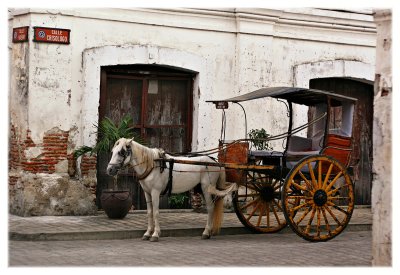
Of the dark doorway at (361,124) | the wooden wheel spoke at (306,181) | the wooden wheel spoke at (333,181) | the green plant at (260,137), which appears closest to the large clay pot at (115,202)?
the green plant at (260,137)

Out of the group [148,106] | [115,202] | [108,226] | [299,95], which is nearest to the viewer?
[108,226]

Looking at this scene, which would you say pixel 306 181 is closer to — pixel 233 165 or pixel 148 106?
pixel 233 165

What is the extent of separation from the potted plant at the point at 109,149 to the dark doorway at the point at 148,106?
2.43ft

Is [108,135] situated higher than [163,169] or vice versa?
[108,135]

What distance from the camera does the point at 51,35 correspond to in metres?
12.8

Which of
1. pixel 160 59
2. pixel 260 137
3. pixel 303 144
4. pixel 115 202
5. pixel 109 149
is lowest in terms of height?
pixel 115 202

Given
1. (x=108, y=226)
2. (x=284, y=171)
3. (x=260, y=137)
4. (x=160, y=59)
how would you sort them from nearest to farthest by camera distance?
(x=284, y=171) → (x=108, y=226) → (x=160, y=59) → (x=260, y=137)

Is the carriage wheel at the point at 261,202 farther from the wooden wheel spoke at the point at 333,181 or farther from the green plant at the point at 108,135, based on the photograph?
the green plant at the point at 108,135

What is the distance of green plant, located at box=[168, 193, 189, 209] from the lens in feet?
46.8

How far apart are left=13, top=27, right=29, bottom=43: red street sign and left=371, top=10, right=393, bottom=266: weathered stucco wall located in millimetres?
6816

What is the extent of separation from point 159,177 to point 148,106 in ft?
9.59

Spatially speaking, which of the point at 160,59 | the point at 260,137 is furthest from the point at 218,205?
the point at 160,59

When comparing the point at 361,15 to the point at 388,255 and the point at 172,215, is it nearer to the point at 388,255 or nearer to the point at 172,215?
the point at 172,215

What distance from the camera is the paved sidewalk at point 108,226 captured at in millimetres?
11133
